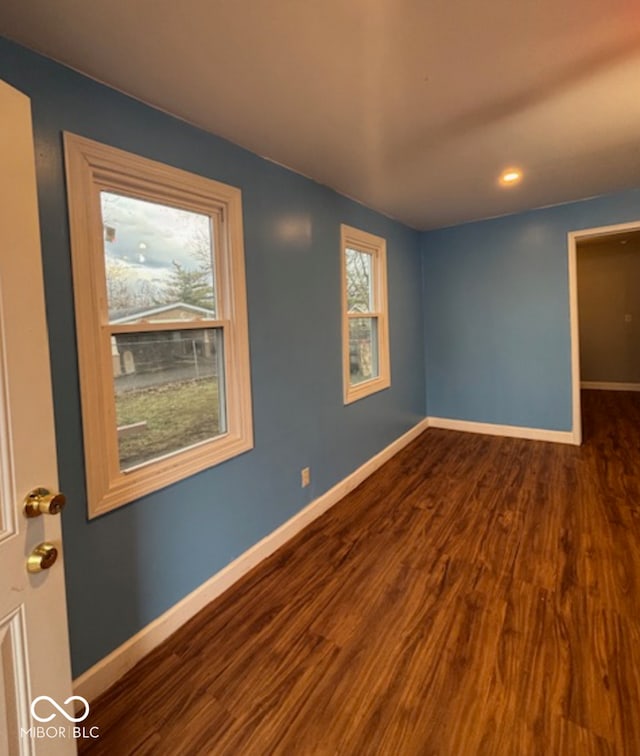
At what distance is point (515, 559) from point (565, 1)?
2516mm

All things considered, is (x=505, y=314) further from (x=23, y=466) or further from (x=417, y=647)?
(x=23, y=466)

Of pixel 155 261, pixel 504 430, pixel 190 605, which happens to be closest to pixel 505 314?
pixel 504 430

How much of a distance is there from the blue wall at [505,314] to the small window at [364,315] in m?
1.17

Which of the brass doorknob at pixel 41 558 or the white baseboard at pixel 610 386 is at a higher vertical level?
the brass doorknob at pixel 41 558

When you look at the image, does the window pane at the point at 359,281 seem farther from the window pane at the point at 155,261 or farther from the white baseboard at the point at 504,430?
the white baseboard at the point at 504,430

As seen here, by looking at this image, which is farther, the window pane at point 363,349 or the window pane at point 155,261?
the window pane at point 363,349

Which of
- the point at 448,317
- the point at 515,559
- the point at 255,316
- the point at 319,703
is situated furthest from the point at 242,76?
the point at 448,317

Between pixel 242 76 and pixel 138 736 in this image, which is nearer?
pixel 138 736

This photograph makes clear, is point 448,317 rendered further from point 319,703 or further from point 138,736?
point 138,736

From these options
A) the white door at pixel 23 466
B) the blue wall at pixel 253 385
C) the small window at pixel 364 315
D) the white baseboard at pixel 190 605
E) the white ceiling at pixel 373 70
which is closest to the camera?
the white door at pixel 23 466

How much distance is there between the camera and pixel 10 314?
34.7 inches

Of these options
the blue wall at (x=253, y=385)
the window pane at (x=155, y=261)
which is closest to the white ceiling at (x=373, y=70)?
the blue wall at (x=253, y=385)

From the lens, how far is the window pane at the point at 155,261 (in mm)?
1714

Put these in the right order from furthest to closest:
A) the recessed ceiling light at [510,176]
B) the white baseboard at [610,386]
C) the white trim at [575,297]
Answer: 1. the white baseboard at [610,386]
2. the white trim at [575,297]
3. the recessed ceiling light at [510,176]
